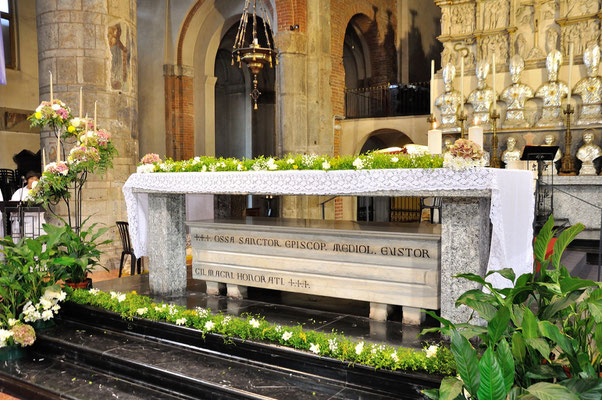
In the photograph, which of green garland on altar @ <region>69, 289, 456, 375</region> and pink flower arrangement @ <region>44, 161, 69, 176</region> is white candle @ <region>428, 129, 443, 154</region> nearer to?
green garland on altar @ <region>69, 289, 456, 375</region>

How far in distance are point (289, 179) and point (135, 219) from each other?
200 centimetres

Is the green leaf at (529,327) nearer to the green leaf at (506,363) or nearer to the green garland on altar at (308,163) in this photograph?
the green leaf at (506,363)

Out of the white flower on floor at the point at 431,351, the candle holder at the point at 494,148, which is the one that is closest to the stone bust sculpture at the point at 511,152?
the candle holder at the point at 494,148

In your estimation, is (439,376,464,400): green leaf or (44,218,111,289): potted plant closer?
(439,376,464,400): green leaf

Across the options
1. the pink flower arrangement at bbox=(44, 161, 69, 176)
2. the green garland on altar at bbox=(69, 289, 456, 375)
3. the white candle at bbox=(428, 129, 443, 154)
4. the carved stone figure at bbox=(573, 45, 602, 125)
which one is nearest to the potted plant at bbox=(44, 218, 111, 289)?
the green garland on altar at bbox=(69, 289, 456, 375)

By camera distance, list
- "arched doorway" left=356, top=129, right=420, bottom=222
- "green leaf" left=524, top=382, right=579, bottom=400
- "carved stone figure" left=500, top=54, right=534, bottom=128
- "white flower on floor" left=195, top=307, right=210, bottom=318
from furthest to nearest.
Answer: "arched doorway" left=356, top=129, right=420, bottom=222 → "carved stone figure" left=500, top=54, right=534, bottom=128 → "white flower on floor" left=195, top=307, right=210, bottom=318 → "green leaf" left=524, top=382, right=579, bottom=400

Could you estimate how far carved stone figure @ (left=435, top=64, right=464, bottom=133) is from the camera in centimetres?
973

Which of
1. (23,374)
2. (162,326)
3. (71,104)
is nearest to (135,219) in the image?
(162,326)

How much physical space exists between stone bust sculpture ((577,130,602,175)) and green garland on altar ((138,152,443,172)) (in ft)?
18.0

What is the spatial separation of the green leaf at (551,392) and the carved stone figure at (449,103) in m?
8.05

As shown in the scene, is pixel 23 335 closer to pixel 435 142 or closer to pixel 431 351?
pixel 431 351

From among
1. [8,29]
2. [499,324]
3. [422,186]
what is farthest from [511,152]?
[8,29]

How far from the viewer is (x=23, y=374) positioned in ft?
13.7

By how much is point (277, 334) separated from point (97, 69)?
6.13 metres
